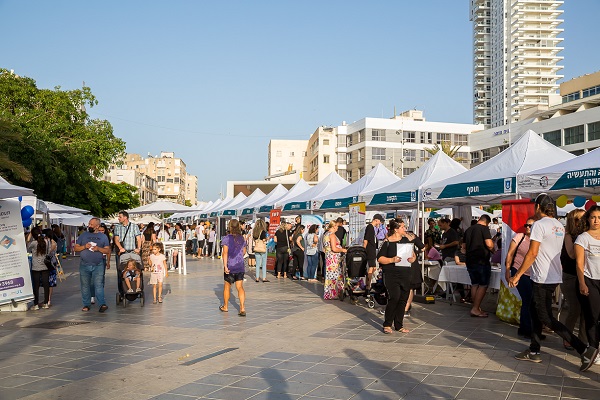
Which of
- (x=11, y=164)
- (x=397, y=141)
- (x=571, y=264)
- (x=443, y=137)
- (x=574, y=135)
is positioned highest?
(x=443, y=137)

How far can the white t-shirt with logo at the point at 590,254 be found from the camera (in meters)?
6.54

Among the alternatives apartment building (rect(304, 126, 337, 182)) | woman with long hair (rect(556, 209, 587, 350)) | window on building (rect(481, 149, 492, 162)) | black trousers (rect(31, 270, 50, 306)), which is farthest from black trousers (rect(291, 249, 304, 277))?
window on building (rect(481, 149, 492, 162))

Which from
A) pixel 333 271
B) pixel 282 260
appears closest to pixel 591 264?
pixel 333 271

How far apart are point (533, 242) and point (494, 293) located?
8.72 meters

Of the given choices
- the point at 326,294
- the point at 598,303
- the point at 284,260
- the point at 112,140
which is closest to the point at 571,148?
the point at 112,140

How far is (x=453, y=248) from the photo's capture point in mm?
13500

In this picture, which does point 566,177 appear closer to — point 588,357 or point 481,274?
point 481,274

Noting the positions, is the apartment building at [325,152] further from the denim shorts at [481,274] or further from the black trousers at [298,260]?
the denim shorts at [481,274]

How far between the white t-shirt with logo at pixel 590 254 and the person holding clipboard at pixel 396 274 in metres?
2.79

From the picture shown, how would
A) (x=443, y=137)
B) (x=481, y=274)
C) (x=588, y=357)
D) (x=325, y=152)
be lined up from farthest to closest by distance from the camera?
(x=325, y=152) → (x=443, y=137) → (x=481, y=274) → (x=588, y=357)

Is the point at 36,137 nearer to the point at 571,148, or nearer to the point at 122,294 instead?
the point at 122,294

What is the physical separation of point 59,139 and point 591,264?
3010cm

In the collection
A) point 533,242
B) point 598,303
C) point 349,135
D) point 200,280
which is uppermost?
point 349,135

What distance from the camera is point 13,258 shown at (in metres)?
11.6
